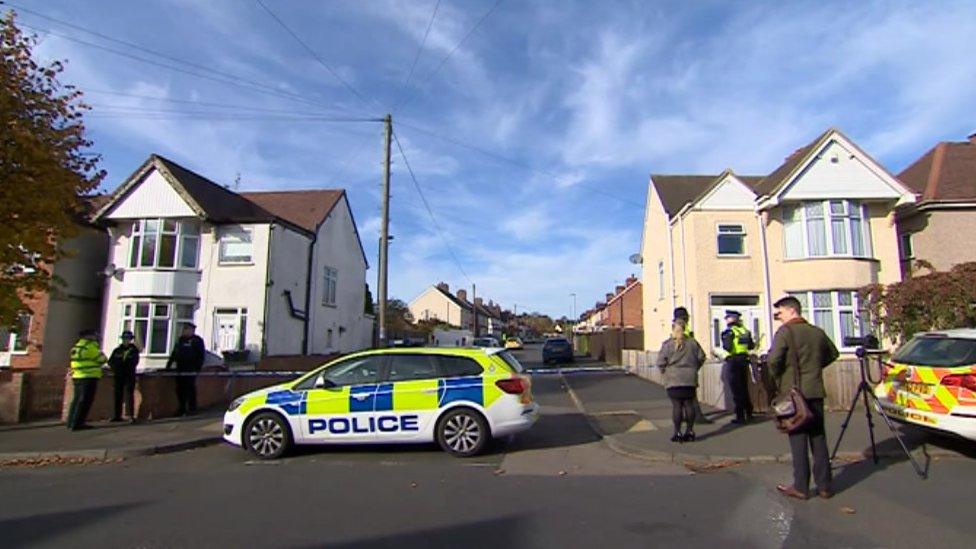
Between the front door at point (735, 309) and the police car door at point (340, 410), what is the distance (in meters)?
13.4

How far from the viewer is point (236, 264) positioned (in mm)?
20312

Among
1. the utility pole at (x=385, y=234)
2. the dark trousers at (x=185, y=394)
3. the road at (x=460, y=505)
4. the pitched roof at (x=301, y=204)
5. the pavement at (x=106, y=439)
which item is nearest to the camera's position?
the road at (x=460, y=505)

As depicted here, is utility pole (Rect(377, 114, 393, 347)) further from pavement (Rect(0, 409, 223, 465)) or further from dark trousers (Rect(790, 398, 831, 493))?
dark trousers (Rect(790, 398, 831, 493))

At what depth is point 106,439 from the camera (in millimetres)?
9773

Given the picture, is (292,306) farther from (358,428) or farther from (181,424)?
(358,428)

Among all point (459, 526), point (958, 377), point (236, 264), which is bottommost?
point (459, 526)

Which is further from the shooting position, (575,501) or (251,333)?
(251,333)

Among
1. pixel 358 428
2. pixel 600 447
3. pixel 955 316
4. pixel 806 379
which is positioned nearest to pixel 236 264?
pixel 358 428

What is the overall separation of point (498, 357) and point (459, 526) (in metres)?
3.75

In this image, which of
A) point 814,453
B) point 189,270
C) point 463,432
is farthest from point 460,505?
point 189,270

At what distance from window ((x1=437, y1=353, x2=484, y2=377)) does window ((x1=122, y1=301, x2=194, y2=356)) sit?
14.5 meters

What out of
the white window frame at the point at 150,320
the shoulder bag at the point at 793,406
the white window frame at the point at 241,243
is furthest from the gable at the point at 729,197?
the white window frame at the point at 150,320

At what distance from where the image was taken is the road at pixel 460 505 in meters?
4.88

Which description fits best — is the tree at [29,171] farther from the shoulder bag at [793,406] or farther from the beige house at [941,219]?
the beige house at [941,219]
